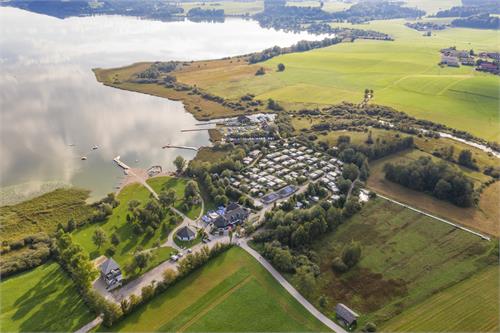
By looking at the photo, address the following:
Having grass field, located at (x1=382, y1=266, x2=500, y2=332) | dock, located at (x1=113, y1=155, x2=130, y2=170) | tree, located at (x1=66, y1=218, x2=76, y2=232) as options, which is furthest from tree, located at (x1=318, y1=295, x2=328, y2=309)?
dock, located at (x1=113, y1=155, x2=130, y2=170)

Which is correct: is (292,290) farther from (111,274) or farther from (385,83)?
(385,83)

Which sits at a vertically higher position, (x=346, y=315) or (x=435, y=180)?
(x=435, y=180)

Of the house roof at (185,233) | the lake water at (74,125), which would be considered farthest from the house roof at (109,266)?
the lake water at (74,125)

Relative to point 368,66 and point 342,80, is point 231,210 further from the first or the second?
point 368,66

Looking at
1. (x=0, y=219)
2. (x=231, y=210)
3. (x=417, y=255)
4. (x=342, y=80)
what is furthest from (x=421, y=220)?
(x=342, y=80)

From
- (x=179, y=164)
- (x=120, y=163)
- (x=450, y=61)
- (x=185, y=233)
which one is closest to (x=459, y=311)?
(x=185, y=233)

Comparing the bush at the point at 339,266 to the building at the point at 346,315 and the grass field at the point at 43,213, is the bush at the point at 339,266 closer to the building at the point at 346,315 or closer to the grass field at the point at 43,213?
the building at the point at 346,315
